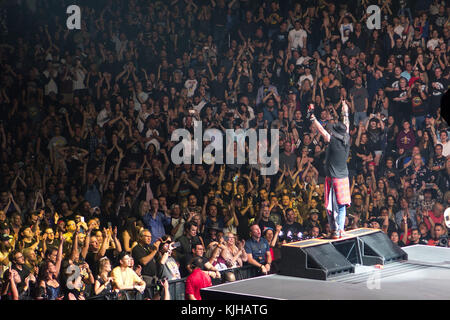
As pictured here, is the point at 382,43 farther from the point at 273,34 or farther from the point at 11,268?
the point at 11,268

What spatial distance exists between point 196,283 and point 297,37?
19.7ft

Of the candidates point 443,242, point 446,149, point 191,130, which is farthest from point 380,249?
point 191,130

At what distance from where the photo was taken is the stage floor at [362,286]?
7.54m

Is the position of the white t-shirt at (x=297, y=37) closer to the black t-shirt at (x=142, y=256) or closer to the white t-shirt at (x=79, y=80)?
the white t-shirt at (x=79, y=80)

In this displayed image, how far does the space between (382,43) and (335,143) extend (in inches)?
184

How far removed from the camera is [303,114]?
482 inches

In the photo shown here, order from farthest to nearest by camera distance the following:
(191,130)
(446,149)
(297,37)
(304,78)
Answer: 1. (297,37)
2. (304,78)
3. (446,149)
4. (191,130)

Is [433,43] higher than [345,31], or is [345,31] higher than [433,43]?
[345,31]

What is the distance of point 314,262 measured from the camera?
332 inches

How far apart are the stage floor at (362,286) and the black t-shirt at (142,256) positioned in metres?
1.15

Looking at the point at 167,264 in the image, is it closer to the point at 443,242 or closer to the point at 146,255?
the point at 146,255

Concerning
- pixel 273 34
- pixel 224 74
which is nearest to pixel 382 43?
pixel 273 34

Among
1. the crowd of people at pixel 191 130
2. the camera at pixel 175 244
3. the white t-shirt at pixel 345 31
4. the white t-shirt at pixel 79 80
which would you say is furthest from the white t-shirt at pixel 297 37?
the camera at pixel 175 244

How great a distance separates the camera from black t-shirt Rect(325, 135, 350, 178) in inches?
349
